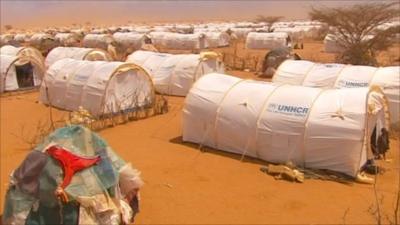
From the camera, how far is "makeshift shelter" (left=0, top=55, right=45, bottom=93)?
2070cm

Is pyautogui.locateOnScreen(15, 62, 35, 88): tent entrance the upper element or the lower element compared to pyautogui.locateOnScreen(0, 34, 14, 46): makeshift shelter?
upper

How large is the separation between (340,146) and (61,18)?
464 feet

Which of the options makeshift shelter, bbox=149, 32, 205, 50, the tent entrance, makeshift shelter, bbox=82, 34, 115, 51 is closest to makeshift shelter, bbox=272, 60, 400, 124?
the tent entrance

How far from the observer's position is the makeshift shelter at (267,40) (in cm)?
4110

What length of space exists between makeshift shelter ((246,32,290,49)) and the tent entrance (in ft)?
76.9

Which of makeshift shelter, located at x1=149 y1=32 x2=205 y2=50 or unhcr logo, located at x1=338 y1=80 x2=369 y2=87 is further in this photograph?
makeshift shelter, located at x1=149 y1=32 x2=205 y2=50

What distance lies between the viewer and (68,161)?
6.07 meters

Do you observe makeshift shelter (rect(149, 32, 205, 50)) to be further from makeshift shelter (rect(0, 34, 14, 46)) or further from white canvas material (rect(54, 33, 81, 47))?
makeshift shelter (rect(0, 34, 14, 46))

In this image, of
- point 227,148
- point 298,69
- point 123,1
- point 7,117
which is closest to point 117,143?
point 227,148

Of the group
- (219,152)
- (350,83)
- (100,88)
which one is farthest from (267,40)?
(219,152)

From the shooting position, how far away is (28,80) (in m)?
22.1

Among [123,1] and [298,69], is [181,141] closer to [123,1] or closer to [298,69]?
[298,69]

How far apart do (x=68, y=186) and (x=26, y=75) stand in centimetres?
1756

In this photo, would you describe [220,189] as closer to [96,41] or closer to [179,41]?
[179,41]
